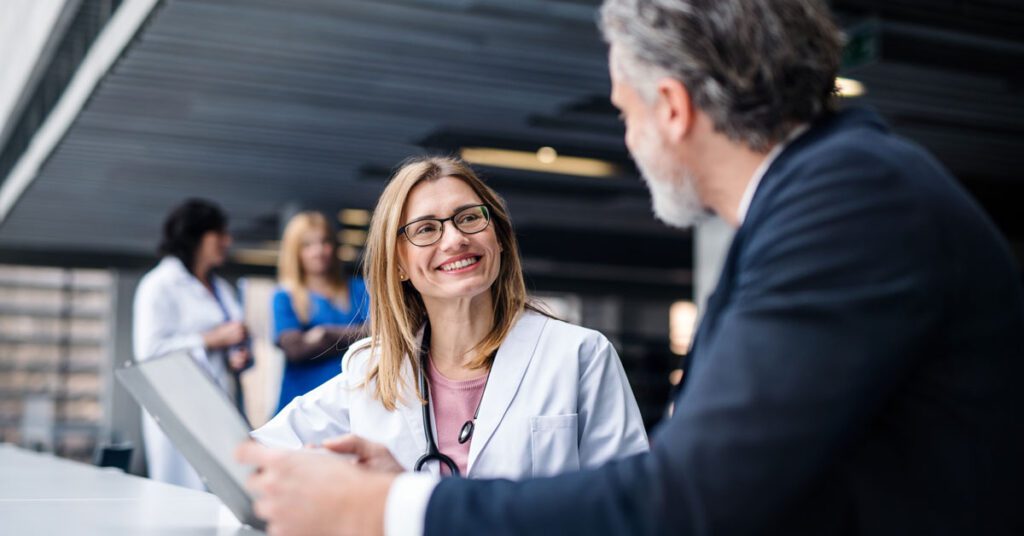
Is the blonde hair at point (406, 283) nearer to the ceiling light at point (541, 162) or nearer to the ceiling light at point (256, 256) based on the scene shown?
the ceiling light at point (541, 162)

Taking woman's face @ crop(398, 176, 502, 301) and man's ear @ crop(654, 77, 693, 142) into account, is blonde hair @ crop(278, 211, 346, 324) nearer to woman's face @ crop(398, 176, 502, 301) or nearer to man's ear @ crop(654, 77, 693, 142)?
woman's face @ crop(398, 176, 502, 301)

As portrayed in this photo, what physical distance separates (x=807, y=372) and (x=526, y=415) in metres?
1.20

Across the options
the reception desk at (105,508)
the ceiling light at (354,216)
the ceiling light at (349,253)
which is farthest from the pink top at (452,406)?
the ceiling light at (349,253)

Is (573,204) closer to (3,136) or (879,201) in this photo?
(3,136)

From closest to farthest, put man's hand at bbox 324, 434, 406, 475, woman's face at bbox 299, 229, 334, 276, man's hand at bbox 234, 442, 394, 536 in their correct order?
man's hand at bbox 234, 442, 394, 536, man's hand at bbox 324, 434, 406, 475, woman's face at bbox 299, 229, 334, 276

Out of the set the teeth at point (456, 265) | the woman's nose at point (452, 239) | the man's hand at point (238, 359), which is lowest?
the man's hand at point (238, 359)

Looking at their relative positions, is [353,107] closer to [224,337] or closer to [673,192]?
[224,337]

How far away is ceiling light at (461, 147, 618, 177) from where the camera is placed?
10586 mm

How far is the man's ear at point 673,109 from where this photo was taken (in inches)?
41.4

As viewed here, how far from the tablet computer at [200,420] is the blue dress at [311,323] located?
2740mm

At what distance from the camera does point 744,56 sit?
1.02 meters

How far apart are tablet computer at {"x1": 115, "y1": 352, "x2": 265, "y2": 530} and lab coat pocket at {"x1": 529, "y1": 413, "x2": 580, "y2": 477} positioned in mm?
608

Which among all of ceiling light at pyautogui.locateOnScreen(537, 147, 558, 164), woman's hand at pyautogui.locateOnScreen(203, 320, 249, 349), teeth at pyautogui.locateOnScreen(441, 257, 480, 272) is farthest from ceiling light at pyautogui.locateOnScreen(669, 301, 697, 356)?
teeth at pyautogui.locateOnScreen(441, 257, 480, 272)

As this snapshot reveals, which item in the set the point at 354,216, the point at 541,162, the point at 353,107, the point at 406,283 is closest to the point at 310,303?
the point at 406,283
